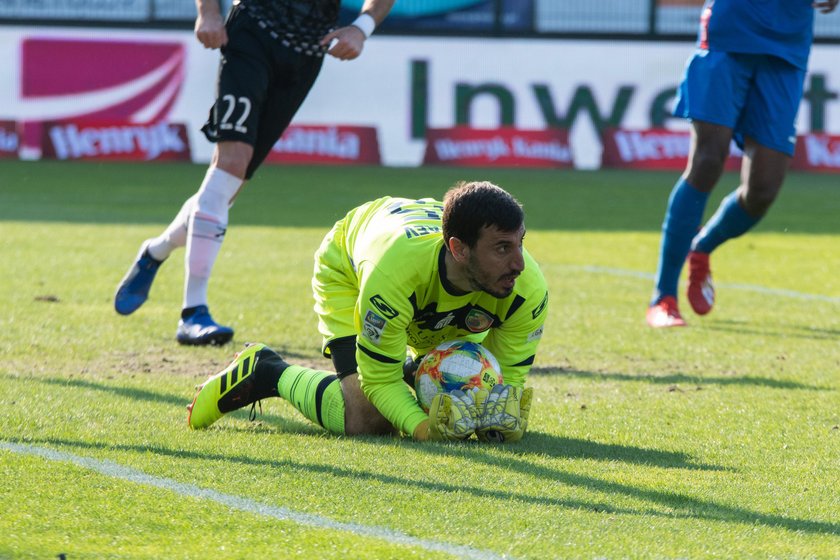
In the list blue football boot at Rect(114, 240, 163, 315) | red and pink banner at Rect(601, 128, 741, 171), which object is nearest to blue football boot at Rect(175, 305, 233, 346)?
blue football boot at Rect(114, 240, 163, 315)

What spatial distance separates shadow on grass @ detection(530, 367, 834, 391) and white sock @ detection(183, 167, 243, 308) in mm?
1628

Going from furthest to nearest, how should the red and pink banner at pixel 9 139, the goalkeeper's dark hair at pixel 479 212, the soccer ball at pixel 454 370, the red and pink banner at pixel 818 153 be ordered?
the red and pink banner at pixel 818 153 → the red and pink banner at pixel 9 139 → the soccer ball at pixel 454 370 → the goalkeeper's dark hair at pixel 479 212

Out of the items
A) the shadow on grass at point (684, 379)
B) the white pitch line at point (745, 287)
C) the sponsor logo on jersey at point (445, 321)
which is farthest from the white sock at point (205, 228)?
the white pitch line at point (745, 287)

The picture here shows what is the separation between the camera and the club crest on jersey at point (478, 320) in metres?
4.50

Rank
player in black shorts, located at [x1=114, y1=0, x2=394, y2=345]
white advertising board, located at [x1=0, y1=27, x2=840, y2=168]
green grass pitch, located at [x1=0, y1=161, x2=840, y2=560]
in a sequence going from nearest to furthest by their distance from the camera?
green grass pitch, located at [x1=0, y1=161, x2=840, y2=560], player in black shorts, located at [x1=114, y1=0, x2=394, y2=345], white advertising board, located at [x1=0, y1=27, x2=840, y2=168]

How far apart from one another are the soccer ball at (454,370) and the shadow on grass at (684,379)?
122 centimetres

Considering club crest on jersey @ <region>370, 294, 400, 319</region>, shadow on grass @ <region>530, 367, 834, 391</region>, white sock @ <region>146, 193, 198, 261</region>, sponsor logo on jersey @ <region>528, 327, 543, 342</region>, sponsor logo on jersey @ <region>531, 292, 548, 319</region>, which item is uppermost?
club crest on jersey @ <region>370, 294, 400, 319</region>

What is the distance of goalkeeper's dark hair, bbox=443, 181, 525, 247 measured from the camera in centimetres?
410

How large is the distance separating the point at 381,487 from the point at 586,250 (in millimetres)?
7627

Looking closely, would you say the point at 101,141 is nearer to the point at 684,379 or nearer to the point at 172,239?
the point at 172,239

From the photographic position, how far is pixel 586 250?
36.3ft

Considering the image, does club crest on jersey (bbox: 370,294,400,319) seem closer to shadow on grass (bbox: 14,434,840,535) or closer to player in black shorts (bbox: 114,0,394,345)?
shadow on grass (bbox: 14,434,840,535)

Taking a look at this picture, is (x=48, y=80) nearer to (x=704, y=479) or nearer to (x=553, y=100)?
(x=553, y=100)

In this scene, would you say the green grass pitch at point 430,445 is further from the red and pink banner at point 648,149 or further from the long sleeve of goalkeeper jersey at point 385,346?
the red and pink banner at point 648,149
